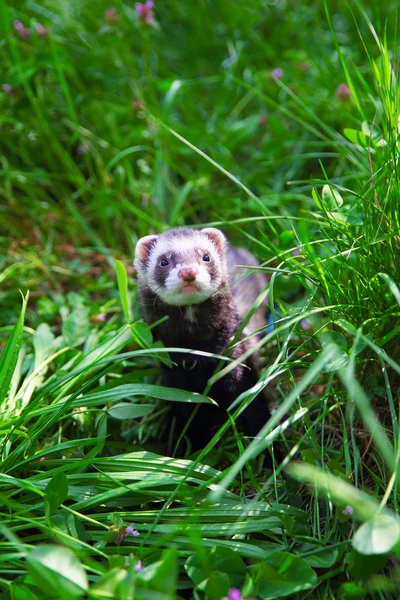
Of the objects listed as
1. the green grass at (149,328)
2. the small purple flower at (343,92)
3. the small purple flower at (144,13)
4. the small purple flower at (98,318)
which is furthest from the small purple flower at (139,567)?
the small purple flower at (144,13)

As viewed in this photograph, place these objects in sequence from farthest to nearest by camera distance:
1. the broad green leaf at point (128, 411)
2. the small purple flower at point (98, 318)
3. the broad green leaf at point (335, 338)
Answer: the small purple flower at point (98, 318), the broad green leaf at point (128, 411), the broad green leaf at point (335, 338)

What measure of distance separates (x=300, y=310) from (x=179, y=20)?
11.7 feet

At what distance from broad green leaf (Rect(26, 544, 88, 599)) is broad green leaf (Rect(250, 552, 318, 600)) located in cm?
59

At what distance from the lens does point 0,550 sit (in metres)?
2.12

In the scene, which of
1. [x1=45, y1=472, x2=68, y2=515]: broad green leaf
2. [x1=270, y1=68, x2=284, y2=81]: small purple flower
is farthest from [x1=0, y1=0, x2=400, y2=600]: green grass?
[x1=270, y1=68, x2=284, y2=81]: small purple flower

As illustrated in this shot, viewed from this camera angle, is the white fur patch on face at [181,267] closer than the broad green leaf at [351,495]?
No

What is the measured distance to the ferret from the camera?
2.74m

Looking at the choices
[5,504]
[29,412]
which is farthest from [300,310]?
[5,504]

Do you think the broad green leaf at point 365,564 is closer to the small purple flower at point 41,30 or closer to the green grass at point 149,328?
the green grass at point 149,328

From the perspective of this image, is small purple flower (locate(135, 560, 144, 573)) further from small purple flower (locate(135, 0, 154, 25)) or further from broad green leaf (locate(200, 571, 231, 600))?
small purple flower (locate(135, 0, 154, 25))

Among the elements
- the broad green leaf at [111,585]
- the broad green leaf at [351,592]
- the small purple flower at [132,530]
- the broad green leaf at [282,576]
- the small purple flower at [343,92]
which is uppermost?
the small purple flower at [343,92]

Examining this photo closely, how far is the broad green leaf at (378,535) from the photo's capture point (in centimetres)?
171

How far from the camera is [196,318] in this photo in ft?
9.05

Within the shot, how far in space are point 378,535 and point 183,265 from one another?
1.36 m
